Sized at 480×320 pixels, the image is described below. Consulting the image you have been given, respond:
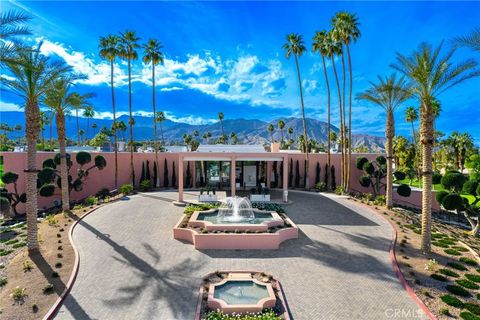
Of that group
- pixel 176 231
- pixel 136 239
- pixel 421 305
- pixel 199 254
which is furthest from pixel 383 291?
pixel 136 239

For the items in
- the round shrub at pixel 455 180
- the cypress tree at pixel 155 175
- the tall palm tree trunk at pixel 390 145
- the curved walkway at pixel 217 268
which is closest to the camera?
the curved walkway at pixel 217 268

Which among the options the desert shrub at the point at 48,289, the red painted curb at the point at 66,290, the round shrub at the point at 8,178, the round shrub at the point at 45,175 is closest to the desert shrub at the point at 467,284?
the red painted curb at the point at 66,290

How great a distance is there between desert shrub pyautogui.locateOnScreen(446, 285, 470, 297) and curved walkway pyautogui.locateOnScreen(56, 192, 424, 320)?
172 cm

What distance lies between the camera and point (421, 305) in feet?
29.5

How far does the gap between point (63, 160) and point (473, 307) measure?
2202 cm

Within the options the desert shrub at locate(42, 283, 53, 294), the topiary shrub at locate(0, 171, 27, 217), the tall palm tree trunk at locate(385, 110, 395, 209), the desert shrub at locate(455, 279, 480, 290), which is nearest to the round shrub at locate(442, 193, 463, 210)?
the tall palm tree trunk at locate(385, 110, 395, 209)

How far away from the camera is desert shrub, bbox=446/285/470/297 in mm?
9711

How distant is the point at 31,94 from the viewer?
13.4 meters

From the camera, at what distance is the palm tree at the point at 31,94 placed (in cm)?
1278

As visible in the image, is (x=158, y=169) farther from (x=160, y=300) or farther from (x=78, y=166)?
(x=160, y=300)

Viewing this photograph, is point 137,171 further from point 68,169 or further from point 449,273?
point 449,273

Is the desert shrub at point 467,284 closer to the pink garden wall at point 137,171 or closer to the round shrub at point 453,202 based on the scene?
the round shrub at point 453,202

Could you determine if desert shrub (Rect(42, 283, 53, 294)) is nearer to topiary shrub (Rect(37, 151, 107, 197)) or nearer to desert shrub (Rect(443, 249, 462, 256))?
topiary shrub (Rect(37, 151, 107, 197))

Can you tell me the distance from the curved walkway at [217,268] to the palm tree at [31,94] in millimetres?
2360
